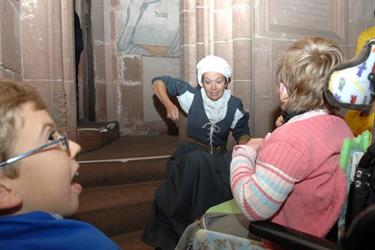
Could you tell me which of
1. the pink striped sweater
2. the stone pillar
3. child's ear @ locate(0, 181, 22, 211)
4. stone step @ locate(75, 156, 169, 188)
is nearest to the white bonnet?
stone step @ locate(75, 156, 169, 188)

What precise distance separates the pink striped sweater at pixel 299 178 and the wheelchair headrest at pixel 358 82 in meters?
0.20

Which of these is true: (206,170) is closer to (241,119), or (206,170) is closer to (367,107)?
(241,119)

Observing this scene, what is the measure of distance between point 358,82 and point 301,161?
11.8 inches

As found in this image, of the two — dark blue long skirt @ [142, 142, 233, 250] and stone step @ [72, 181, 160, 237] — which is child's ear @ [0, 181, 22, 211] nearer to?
dark blue long skirt @ [142, 142, 233, 250]

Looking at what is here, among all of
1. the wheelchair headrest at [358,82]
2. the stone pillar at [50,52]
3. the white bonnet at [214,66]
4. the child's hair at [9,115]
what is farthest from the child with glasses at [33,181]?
the stone pillar at [50,52]

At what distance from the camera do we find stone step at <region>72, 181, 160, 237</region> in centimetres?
247

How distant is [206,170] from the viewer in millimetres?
2184

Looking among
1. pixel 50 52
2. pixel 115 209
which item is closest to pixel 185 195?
pixel 115 209

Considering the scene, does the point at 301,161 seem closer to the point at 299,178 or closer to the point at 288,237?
the point at 299,178

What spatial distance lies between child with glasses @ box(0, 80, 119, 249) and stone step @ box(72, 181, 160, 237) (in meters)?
1.66

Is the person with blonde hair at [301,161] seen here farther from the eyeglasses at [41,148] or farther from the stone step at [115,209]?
the stone step at [115,209]

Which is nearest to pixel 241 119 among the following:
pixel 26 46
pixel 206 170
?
pixel 206 170

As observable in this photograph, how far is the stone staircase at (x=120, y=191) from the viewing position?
250 centimetres

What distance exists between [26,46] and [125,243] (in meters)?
1.84
